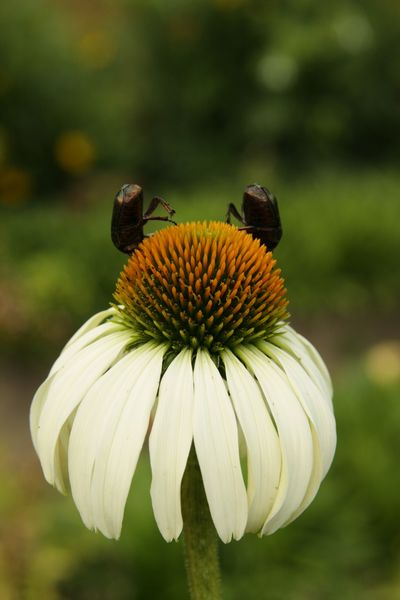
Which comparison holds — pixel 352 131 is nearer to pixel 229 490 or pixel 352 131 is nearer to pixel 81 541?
pixel 81 541

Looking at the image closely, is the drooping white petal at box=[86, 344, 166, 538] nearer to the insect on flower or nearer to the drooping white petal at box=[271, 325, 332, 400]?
the insect on flower

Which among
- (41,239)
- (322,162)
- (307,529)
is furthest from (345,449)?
(322,162)

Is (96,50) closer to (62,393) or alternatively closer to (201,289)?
(201,289)

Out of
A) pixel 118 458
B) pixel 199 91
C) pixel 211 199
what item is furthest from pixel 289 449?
pixel 199 91

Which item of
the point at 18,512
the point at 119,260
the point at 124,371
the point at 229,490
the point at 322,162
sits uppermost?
the point at 322,162

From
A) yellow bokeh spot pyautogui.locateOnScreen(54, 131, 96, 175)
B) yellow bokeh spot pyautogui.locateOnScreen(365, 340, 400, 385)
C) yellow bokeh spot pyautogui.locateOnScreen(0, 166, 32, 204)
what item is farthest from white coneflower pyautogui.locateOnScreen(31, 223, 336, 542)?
yellow bokeh spot pyautogui.locateOnScreen(54, 131, 96, 175)

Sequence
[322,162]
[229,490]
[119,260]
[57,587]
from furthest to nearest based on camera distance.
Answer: [322,162] → [119,260] → [57,587] → [229,490]
